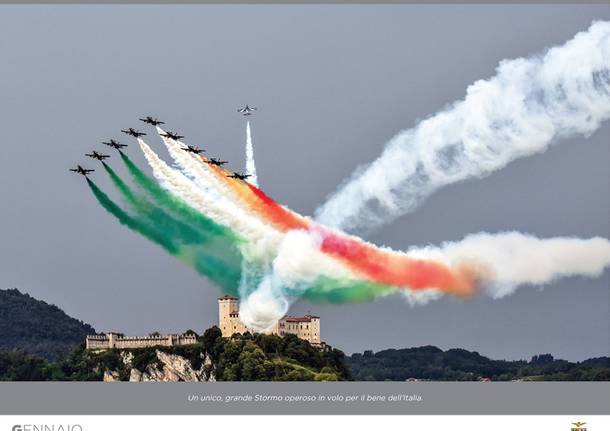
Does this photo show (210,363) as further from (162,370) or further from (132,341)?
(132,341)

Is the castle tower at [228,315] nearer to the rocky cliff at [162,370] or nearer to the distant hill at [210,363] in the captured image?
the distant hill at [210,363]

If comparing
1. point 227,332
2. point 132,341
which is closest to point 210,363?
point 227,332

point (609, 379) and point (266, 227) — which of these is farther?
point (609, 379)

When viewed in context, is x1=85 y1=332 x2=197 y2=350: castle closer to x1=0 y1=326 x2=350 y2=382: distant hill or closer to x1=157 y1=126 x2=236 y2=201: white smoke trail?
x1=0 y1=326 x2=350 y2=382: distant hill

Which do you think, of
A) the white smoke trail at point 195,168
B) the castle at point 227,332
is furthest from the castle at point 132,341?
the white smoke trail at point 195,168

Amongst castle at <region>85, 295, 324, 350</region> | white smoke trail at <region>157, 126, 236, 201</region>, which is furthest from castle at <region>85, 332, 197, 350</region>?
white smoke trail at <region>157, 126, 236, 201</region>

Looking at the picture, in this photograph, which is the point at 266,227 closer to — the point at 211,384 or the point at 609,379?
Result: the point at 211,384

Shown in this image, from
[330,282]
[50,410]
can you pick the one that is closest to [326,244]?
[330,282]
